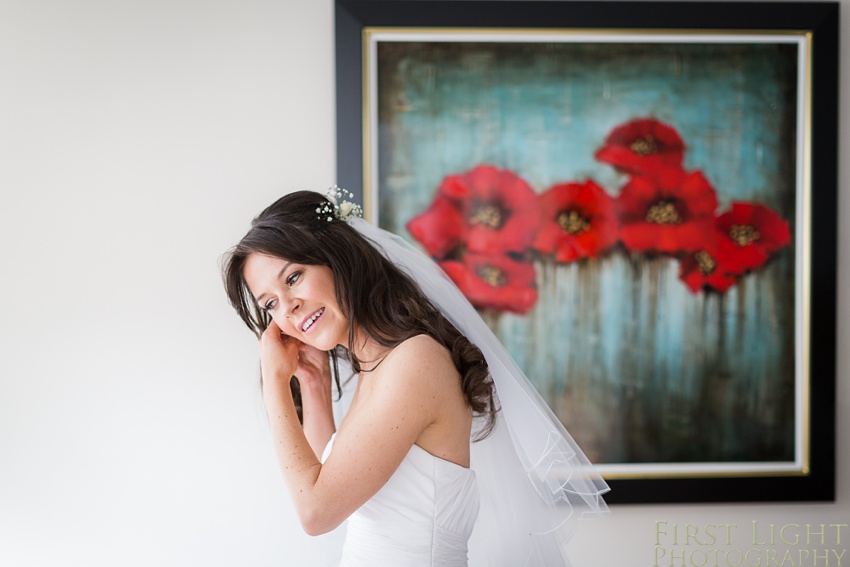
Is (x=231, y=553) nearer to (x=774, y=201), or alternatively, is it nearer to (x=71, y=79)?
(x=71, y=79)

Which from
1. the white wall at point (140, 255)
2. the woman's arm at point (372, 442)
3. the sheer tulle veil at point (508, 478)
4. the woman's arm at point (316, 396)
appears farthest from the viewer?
the white wall at point (140, 255)

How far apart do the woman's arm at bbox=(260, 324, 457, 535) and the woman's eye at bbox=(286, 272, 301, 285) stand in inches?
11.4

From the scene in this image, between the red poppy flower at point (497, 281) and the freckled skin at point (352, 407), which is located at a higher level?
the red poppy flower at point (497, 281)

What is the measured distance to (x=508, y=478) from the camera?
72.4 inches

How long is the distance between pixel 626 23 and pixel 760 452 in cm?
141

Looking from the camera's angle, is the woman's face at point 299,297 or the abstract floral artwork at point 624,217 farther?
the abstract floral artwork at point 624,217

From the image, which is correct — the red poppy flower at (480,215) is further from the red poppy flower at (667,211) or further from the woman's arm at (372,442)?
the woman's arm at (372,442)

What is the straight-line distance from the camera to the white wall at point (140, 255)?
2172 mm

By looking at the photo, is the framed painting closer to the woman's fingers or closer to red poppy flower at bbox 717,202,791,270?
red poppy flower at bbox 717,202,791,270

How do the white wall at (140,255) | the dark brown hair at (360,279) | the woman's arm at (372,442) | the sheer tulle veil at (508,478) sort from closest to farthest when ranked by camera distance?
the woman's arm at (372,442)
the dark brown hair at (360,279)
the sheer tulle veil at (508,478)
the white wall at (140,255)

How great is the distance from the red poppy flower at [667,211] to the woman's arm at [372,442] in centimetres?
92

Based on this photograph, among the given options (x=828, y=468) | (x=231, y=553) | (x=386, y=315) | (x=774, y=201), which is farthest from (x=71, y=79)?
(x=828, y=468)

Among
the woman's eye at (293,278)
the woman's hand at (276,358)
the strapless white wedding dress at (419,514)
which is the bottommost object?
the strapless white wedding dress at (419,514)

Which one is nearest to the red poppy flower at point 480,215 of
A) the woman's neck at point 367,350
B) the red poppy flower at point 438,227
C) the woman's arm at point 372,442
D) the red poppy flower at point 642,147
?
the red poppy flower at point 438,227
